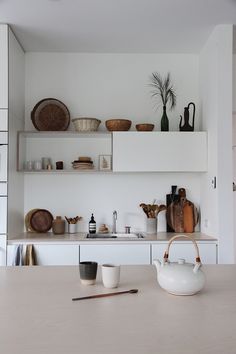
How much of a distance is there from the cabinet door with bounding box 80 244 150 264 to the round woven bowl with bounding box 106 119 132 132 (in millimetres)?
1144

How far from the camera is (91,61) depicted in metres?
3.85

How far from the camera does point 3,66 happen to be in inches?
124

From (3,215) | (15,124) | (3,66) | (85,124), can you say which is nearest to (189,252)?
(85,124)

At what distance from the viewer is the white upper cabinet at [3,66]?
3143 mm

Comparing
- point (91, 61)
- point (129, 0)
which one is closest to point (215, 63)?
point (129, 0)

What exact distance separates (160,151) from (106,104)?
837mm

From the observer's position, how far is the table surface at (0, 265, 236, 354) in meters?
0.95

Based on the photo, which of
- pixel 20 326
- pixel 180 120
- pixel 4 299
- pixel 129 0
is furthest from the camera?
pixel 180 120

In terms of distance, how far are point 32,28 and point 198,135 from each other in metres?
1.84

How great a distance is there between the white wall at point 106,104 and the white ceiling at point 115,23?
0.45ft

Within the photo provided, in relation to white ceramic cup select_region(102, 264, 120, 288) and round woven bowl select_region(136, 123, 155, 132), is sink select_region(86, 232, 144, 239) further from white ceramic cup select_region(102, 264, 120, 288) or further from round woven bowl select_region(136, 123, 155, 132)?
white ceramic cup select_region(102, 264, 120, 288)

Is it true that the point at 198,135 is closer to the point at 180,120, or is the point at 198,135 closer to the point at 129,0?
the point at 180,120

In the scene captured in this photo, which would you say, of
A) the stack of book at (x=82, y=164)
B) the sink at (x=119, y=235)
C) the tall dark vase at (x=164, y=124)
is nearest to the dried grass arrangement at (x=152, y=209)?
the sink at (x=119, y=235)

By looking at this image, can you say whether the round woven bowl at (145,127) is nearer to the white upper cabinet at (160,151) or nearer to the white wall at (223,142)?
the white upper cabinet at (160,151)
